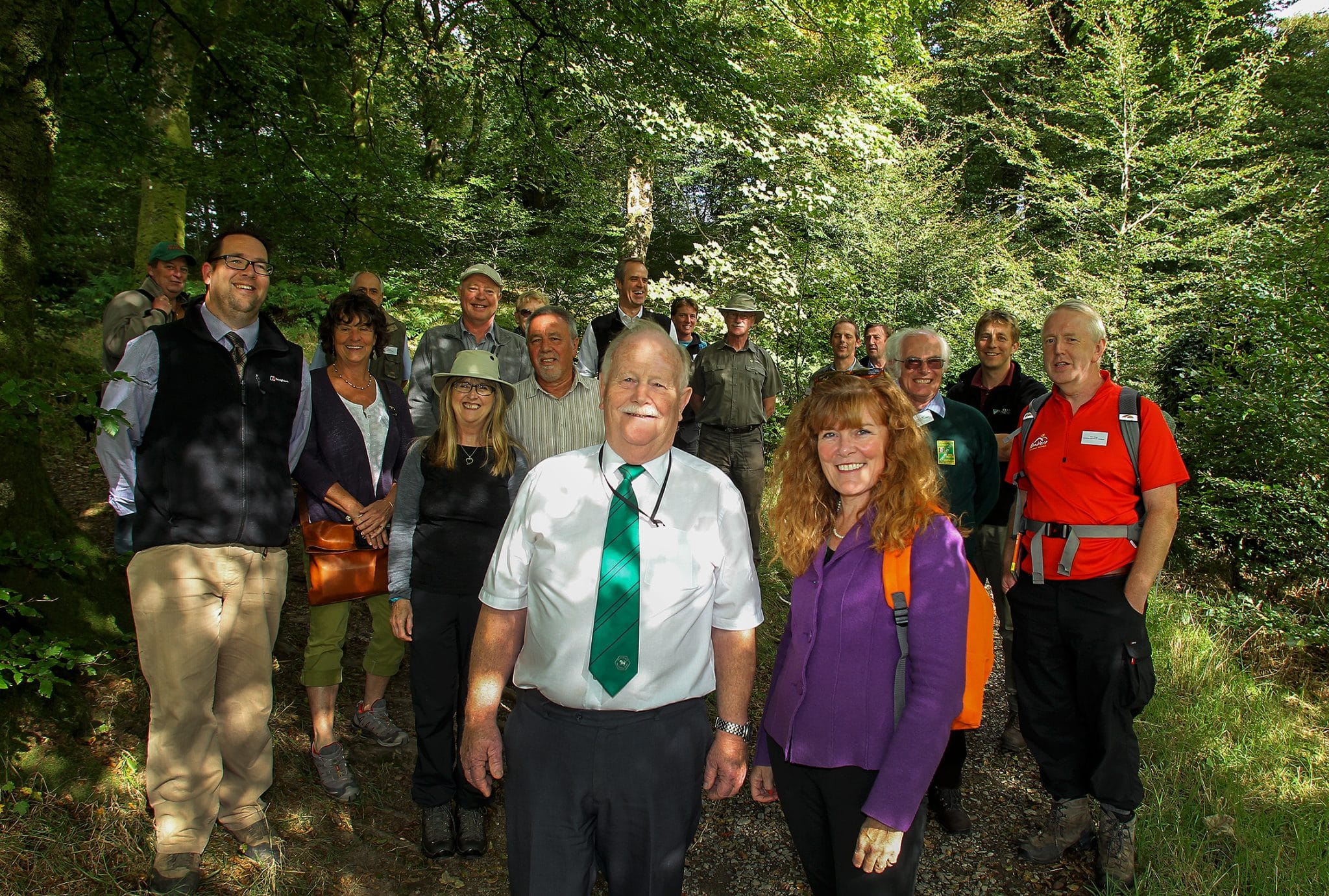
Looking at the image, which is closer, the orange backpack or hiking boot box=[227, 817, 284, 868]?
the orange backpack

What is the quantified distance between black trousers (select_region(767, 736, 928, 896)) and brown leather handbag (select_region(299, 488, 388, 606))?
2289 mm

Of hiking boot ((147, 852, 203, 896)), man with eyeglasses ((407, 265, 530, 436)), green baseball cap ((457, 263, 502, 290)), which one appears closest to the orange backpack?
hiking boot ((147, 852, 203, 896))

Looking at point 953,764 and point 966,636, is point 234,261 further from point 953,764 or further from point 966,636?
point 953,764

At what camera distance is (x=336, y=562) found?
3609mm

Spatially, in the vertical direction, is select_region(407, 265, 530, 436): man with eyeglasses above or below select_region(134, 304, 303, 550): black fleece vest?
above

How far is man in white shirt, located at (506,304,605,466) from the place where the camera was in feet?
12.8

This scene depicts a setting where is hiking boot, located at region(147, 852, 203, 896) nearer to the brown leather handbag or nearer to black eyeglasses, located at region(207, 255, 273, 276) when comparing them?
the brown leather handbag

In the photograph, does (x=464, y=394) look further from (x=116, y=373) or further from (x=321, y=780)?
(x=321, y=780)

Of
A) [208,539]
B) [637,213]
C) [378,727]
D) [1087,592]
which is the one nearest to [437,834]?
[378,727]

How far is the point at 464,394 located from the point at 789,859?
2557 mm

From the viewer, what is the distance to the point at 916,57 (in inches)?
552

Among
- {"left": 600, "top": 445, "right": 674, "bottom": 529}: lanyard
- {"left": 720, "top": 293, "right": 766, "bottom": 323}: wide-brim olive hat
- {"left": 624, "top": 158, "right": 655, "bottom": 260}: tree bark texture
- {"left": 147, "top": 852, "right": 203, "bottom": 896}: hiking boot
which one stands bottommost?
{"left": 147, "top": 852, "right": 203, "bottom": 896}: hiking boot

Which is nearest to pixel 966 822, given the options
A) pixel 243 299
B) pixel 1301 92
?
pixel 243 299

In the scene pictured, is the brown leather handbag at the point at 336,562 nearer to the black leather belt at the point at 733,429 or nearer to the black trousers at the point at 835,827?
the black trousers at the point at 835,827
